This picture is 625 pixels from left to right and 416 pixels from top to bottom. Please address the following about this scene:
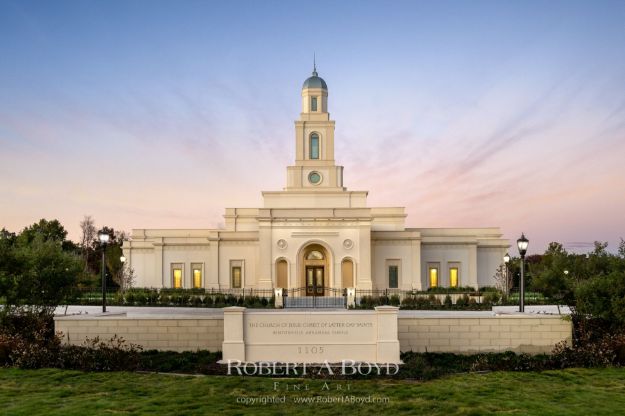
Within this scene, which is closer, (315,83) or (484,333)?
(484,333)

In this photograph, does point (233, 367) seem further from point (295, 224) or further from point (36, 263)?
point (295, 224)

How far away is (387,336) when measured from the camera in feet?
49.1

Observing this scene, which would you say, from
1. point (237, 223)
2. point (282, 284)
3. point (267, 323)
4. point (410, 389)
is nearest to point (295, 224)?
point (282, 284)

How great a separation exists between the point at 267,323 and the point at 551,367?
23.7 feet

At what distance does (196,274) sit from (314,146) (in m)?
13.2

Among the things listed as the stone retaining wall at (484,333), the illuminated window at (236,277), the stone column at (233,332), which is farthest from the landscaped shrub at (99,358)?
the illuminated window at (236,277)

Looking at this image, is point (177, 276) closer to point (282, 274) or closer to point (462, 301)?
point (282, 274)

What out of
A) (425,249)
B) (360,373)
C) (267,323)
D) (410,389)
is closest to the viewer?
(410,389)

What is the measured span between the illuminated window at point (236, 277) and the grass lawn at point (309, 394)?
2957 cm

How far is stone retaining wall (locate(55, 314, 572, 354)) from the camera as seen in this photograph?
1656cm

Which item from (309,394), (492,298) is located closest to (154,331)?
(309,394)

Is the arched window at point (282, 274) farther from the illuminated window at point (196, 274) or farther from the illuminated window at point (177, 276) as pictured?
the illuminated window at point (177, 276)

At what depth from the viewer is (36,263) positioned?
63.1 feet

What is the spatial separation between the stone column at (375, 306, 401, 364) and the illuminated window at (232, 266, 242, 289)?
96.7ft
